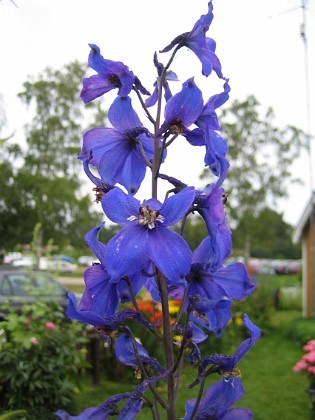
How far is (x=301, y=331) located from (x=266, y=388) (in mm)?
3258

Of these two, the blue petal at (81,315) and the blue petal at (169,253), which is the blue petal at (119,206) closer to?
the blue petal at (169,253)

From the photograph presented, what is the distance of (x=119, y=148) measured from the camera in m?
1.31

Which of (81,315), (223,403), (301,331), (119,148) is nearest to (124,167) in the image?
(119,148)

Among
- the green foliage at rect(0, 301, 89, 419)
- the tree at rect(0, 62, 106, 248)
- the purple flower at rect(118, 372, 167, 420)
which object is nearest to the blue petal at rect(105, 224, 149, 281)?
the purple flower at rect(118, 372, 167, 420)

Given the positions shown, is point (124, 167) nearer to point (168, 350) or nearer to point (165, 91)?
point (165, 91)

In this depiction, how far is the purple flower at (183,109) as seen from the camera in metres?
1.13

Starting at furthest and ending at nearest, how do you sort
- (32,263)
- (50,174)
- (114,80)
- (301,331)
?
(50,174)
(301,331)
(32,263)
(114,80)

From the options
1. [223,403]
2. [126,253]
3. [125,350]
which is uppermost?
Result: [126,253]

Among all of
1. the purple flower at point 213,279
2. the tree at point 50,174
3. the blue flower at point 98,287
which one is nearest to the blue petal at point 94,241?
the blue flower at point 98,287

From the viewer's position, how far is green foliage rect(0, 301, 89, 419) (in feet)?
13.9

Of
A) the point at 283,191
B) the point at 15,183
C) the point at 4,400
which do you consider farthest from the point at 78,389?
the point at 283,191

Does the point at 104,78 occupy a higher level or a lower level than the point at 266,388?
higher

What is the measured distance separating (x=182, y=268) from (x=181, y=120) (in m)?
0.35

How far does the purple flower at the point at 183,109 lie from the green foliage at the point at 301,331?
334 inches
